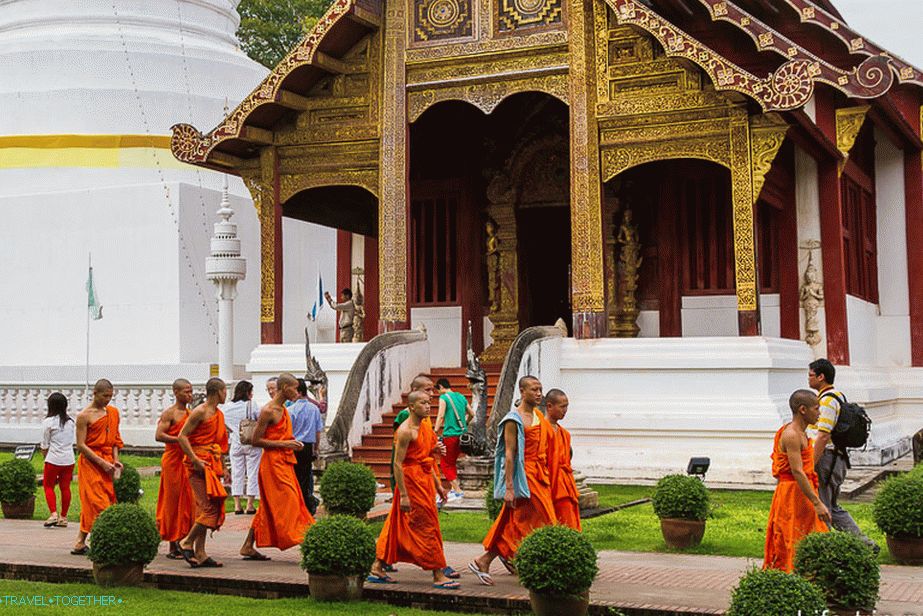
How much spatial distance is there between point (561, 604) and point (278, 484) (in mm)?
2808

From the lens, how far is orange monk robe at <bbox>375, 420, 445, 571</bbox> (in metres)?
8.34

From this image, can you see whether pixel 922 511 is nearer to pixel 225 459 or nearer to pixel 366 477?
pixel 366 477

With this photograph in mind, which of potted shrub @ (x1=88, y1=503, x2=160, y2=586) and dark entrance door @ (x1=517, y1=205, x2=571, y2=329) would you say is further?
dark entrance door @ (x1=517, y1=205, x2=571, y2=329)

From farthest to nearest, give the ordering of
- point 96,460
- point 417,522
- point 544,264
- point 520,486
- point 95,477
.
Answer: point 544,264 < point 95,477 < point 96,460 < point 417,522 < point 520,486

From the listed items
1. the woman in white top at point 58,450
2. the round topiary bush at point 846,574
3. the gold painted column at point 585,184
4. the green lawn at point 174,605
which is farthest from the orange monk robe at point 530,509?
the gold painted column at point 585,184

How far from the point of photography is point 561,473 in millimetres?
8500

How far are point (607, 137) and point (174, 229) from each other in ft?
32.8

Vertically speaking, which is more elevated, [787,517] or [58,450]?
[58,450]

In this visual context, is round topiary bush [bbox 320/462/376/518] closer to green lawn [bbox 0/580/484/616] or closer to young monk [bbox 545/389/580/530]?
green lawn [bbox 0/580/484/616]

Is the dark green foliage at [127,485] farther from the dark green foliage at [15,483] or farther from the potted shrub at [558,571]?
the potted shrub at [558,571]

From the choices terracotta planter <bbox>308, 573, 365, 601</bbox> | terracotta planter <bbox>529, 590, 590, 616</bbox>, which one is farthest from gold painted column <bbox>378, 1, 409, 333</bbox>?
terracotta planter <bbox>529, 590, 590, 616</bbox>

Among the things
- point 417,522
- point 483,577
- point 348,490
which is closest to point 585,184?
point 348,490

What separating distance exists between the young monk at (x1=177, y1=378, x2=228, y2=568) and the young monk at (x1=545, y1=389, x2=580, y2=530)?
256 cm

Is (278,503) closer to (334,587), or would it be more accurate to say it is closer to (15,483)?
(334,587)
